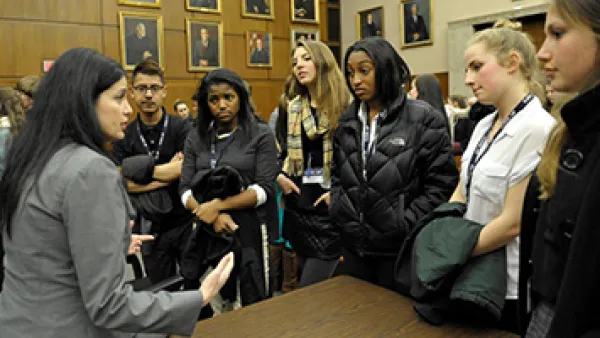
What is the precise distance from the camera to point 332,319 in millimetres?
1729

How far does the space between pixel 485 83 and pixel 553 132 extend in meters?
0.68

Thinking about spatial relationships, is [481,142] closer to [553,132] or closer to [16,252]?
[553,132]

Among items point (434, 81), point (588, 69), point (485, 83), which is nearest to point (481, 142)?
point (485, 83)

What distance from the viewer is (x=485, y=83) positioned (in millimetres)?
1896

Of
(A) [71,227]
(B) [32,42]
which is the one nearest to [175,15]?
(B) [32,42]

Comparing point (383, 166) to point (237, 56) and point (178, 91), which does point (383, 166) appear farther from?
point (237, 56)

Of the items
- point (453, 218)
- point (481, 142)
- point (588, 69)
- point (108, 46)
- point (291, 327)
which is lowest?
point (291, 327)

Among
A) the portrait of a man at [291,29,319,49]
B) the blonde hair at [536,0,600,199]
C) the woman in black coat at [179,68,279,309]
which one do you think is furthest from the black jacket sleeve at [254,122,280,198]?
the portrait of a man at [291,29,319,49]

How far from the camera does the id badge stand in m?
Result: 3.12

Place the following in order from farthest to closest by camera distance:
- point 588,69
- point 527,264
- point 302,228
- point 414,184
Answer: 1. point 302,228
2. point 414,184
3. point 527,264
4. point 588,69

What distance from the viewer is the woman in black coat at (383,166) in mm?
2316

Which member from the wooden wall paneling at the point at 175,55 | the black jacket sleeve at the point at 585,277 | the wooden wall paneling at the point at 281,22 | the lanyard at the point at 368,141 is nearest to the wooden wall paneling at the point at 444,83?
the wooden wall paneling at the point at 281,22

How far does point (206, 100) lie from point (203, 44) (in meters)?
8.48

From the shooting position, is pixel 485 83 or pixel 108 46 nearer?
pixel 485 83
